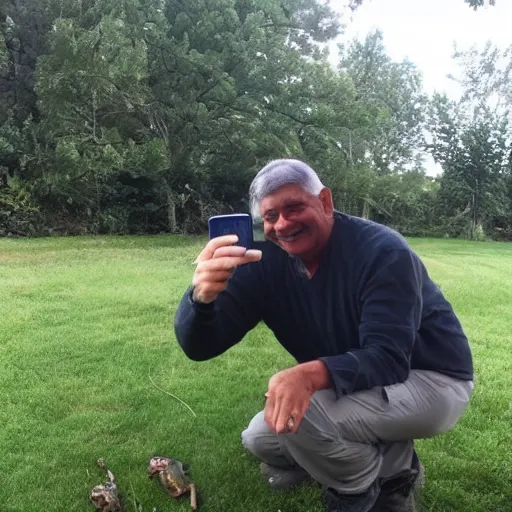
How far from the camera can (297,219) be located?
142 centimetres

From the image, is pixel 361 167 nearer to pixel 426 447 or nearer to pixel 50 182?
pixel 50 182

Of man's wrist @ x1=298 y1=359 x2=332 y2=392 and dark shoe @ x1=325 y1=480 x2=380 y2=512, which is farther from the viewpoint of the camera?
dark shoe @ x1=325 y1=480 x2=380 y2=512

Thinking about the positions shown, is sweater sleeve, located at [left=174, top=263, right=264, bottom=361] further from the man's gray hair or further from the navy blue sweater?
the man's gray hair

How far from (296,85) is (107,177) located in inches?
148

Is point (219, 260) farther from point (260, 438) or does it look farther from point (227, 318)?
point (260, 438)

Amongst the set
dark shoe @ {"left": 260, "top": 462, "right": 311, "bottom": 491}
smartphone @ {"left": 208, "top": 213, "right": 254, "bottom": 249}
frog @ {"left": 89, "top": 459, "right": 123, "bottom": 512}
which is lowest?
frog @ {"left": 89, "top": 459, "right": 123, "bottom": 512}

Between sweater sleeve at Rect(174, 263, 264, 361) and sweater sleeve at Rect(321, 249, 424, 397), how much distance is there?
0.32 m

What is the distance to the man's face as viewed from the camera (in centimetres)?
141

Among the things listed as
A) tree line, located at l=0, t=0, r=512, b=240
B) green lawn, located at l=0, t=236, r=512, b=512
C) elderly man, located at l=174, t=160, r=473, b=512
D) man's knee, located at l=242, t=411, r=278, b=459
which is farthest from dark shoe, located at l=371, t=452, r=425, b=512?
tree line, located at l=0, t=0, r=512, b=240

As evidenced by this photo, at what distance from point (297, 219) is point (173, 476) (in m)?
0.96

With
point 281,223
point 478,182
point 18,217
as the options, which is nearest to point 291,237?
point 281,223

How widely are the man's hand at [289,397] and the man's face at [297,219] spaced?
0.34 metres

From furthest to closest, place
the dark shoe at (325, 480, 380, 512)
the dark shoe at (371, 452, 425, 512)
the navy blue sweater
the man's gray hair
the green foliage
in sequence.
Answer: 1. the green foliage
2. the dark shoe at (371, 452, 425, 512)
3. the dark shoe at (325, 480, 380, 512)
4. the man's gray hair
5. the navy blue sweater

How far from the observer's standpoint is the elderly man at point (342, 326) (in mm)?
1312
